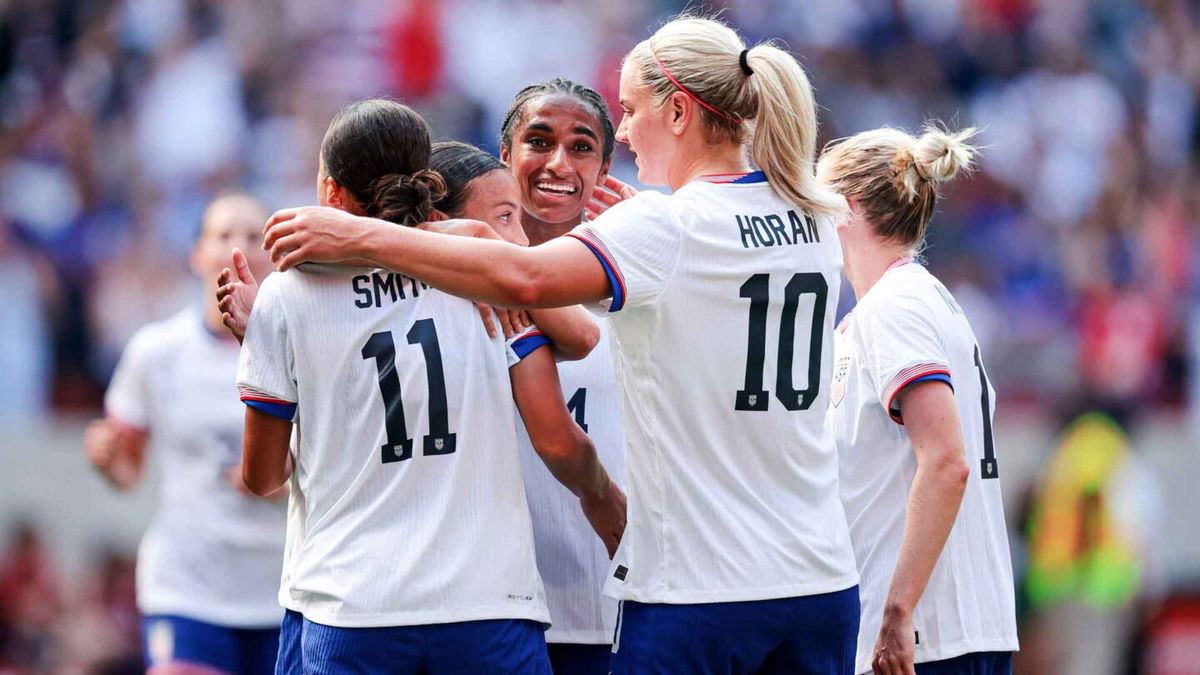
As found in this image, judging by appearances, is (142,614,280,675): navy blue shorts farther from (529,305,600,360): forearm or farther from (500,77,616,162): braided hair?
(529,305,600,360): forearm

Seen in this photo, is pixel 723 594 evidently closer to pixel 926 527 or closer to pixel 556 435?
pixel 556 435

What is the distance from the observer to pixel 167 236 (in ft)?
30.6

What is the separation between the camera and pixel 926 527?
373cm

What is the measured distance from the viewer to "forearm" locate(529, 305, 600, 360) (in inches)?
141

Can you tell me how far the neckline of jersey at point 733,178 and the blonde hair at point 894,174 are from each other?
2.14ft

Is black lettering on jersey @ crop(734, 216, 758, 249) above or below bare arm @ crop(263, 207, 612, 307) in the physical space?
above

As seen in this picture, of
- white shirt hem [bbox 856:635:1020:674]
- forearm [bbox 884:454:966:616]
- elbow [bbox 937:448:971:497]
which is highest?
elbow [bbox 937:448:971:497]

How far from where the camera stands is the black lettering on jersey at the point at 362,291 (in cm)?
334

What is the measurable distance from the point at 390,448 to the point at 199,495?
2.75 meters

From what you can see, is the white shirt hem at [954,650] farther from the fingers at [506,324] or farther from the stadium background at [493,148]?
the stadium background at [493,148]

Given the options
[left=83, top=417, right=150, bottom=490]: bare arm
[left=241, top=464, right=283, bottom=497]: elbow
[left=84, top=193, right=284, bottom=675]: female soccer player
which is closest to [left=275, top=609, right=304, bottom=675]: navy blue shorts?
[left=241, top=464, right=283, bottom=497]: elbow

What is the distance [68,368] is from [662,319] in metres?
6.10

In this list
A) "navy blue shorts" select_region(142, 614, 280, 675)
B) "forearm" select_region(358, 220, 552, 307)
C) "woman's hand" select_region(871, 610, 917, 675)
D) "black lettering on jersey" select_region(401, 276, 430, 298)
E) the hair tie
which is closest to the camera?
"forearm" select_region(358, 220, 552, 307)

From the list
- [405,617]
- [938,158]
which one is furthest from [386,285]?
[938,158]
